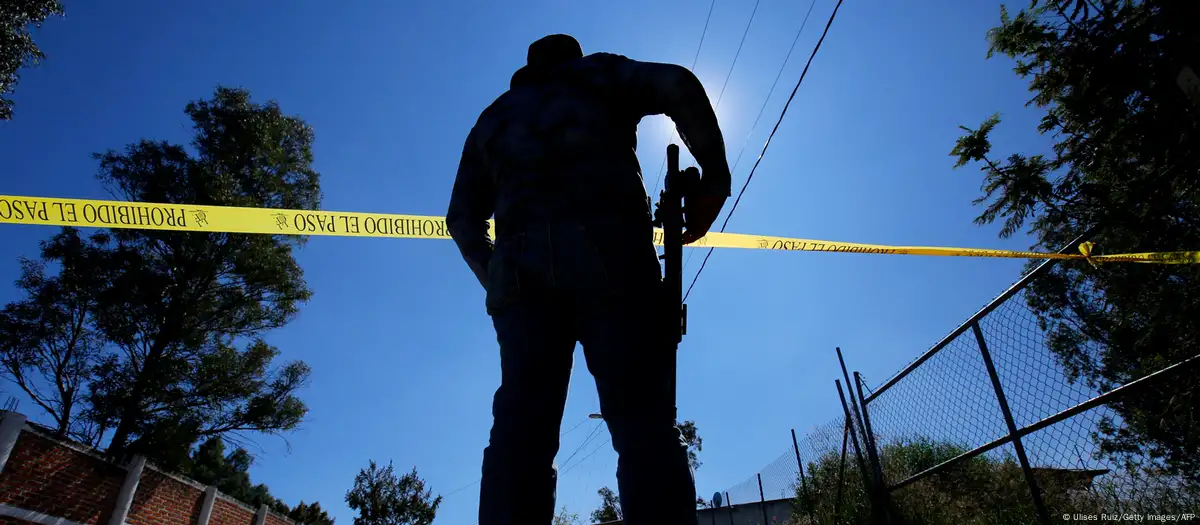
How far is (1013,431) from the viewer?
168 inches

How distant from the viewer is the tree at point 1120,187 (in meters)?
4.51

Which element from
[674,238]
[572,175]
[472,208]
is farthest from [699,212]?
[472,208]

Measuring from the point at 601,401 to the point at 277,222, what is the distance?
17.1 feet

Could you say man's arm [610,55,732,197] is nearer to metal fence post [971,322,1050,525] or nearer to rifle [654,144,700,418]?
rifle [654,144,700,418]

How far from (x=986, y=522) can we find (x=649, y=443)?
4.20m

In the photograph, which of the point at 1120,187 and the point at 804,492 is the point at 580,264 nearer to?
the point at 804,492

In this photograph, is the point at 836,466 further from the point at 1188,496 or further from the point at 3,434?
the point at 3,434

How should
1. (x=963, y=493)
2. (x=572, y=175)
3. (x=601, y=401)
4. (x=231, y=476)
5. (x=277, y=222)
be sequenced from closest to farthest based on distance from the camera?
(x=601, y=401), (x=572, y=175), (x=963, y=493), (x=277, y=222), (x=231, y=476)

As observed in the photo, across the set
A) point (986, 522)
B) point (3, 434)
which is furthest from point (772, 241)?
point (3, 434)

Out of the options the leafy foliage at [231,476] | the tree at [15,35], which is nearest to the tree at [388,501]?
the leafy foliage at [231,476]

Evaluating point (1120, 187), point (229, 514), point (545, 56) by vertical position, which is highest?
point (1120, 187)

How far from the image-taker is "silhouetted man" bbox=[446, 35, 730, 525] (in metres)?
1.52

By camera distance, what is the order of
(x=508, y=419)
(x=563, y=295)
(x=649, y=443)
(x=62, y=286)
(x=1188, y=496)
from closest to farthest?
(x=649, y=443), (x=508, y=419), (x=563, y=295), (x=1188, y=496), (x=62, y=286)

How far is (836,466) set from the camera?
732 cm
